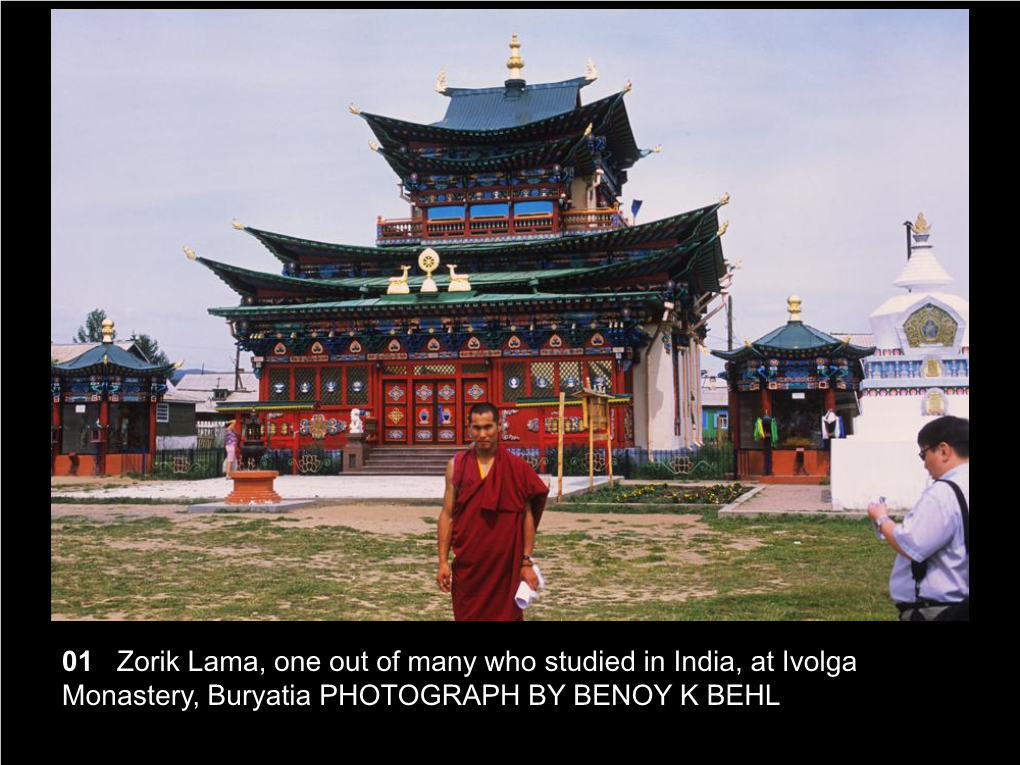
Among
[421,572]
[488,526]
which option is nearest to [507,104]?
[421,572]

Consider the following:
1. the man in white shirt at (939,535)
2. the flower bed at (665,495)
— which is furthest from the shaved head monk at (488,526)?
the flower bed at (665,495)

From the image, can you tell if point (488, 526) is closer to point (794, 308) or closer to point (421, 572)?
point (421, 572)

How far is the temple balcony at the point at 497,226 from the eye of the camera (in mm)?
33656

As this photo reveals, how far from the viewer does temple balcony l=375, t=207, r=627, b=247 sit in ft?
110

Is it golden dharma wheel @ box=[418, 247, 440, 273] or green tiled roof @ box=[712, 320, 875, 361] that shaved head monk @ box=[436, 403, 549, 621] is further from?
golden dharma wheel @ box=[418, 247, 440, 273]

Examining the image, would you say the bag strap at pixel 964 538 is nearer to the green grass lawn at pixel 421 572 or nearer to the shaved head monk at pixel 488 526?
the shaved head monk at pixel 488 526

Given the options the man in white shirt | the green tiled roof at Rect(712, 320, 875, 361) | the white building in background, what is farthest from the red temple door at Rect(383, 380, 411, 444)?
the man in white shirt

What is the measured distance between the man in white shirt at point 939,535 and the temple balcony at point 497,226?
28594mm

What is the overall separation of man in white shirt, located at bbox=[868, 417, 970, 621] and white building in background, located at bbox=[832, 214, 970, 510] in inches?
416

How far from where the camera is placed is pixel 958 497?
473cm

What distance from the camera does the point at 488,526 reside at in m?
5.91
